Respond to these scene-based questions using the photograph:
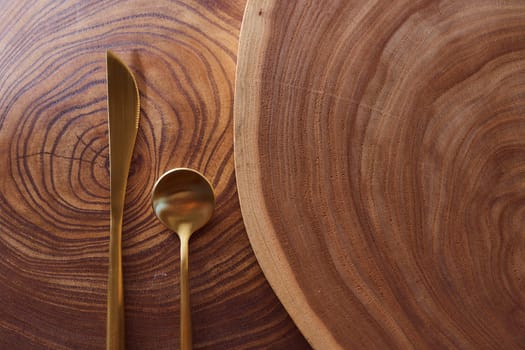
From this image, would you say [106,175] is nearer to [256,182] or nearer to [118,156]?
[118,156]

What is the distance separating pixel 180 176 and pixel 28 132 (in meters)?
0.20

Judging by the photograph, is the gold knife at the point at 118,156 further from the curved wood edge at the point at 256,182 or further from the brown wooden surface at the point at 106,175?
the curved wood edge at the point at 256,182

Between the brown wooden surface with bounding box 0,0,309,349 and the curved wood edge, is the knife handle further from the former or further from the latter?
the curved wood edge

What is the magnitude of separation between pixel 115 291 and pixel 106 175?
13 cm

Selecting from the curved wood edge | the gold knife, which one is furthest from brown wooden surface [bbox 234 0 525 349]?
the gold knife

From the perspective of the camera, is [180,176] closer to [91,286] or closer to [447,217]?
[91,286]

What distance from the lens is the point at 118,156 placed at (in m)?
0.56

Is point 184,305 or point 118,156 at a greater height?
point 118,156

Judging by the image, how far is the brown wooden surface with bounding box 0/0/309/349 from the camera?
21.0 inches

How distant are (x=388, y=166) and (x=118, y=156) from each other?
0.29 m

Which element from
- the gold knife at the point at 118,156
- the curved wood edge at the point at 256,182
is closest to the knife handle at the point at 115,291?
the gold knife at the point at 118,156

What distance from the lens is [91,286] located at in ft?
1.81

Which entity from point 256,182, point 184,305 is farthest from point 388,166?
point 184,305

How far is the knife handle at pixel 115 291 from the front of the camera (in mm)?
518
